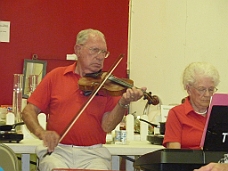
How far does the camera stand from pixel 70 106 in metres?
3.16

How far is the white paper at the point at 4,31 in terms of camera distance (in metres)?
4.88

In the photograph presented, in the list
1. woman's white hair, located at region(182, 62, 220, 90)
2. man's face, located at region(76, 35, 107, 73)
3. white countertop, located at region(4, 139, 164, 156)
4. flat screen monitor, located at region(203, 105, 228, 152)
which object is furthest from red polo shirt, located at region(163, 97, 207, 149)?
flat screen monitor, located at region(203, 105, 228, 152)

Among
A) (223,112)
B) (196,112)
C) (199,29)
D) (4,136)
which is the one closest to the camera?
(223,112)

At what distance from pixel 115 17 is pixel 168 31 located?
26.2 inches

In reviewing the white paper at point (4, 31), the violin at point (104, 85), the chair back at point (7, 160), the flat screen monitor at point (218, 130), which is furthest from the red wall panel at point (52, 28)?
the flat screen monitor at point (218, 130)

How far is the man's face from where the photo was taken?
3324mm

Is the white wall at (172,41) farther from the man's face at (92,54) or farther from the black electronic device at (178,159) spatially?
the black electronic device at (178,159)

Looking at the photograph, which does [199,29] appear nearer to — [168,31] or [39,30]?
[168,31]

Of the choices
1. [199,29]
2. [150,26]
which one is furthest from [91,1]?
[199,29]

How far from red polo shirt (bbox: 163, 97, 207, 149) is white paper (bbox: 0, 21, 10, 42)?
236cm

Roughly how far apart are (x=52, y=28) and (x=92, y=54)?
70.9 inches

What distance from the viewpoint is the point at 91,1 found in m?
5.19

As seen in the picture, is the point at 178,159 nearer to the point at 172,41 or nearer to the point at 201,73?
the point at 201,73

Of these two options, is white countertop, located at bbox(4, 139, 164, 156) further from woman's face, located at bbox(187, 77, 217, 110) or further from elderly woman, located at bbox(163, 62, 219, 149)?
woman's face, located at bbox(187, 77, 217, 110)
